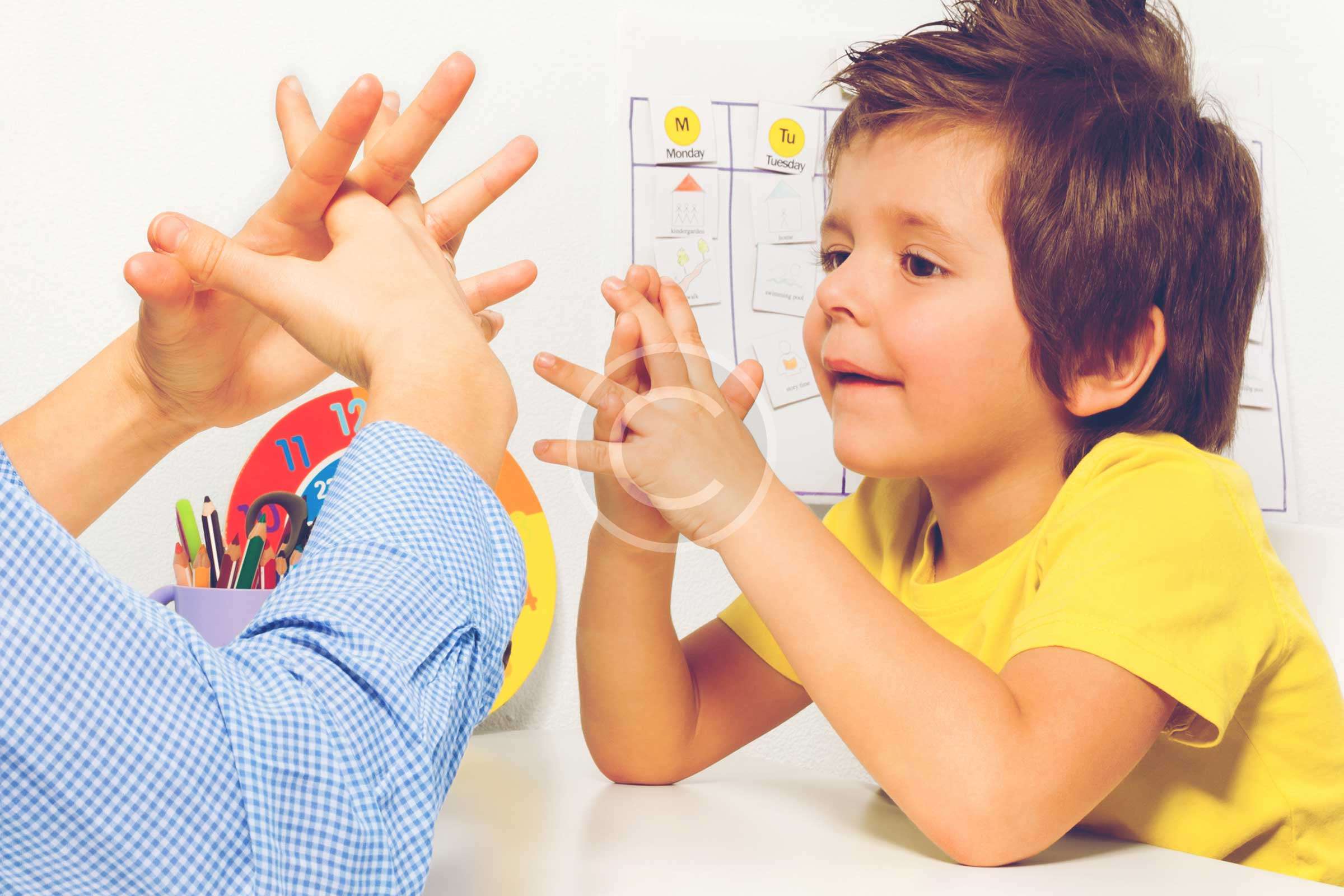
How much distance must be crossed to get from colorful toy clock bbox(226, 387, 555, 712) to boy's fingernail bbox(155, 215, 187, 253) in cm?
29

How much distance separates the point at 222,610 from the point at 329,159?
29 centimetres

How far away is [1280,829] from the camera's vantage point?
2.14 feet

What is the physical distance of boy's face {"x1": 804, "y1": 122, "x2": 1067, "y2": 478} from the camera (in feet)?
2.10

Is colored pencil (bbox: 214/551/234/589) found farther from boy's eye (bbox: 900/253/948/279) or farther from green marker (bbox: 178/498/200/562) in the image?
boy's eye (bbox: 900/253/948/279)

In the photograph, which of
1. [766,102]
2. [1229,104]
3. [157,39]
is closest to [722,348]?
[766,102]

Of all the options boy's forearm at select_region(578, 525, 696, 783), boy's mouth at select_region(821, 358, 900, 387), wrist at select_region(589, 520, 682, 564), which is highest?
boy's mouth at select_region(821, 358, 900, 387)

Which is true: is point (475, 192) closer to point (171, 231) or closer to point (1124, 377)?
point (171, 231)

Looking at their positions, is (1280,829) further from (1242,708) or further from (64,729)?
(64,729)

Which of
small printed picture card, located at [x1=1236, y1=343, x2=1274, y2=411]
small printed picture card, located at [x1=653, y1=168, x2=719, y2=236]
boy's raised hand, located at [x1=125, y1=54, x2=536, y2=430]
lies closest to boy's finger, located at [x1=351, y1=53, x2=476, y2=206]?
boy's raised hand, located at [x1=125, y1=54, x2=536, y2=430]

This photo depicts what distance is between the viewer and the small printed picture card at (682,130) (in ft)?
3.12

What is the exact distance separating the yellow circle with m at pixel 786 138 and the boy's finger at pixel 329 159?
1.81ft

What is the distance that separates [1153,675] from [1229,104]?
2.87ft

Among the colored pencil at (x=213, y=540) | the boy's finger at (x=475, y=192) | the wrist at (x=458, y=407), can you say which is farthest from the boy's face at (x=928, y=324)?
the colored pencil at (x=213, y=540)

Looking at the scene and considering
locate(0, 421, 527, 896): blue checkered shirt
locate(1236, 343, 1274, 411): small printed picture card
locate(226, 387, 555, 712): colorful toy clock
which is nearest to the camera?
locate(0, 421, 527, 896): blue checkered shirt
